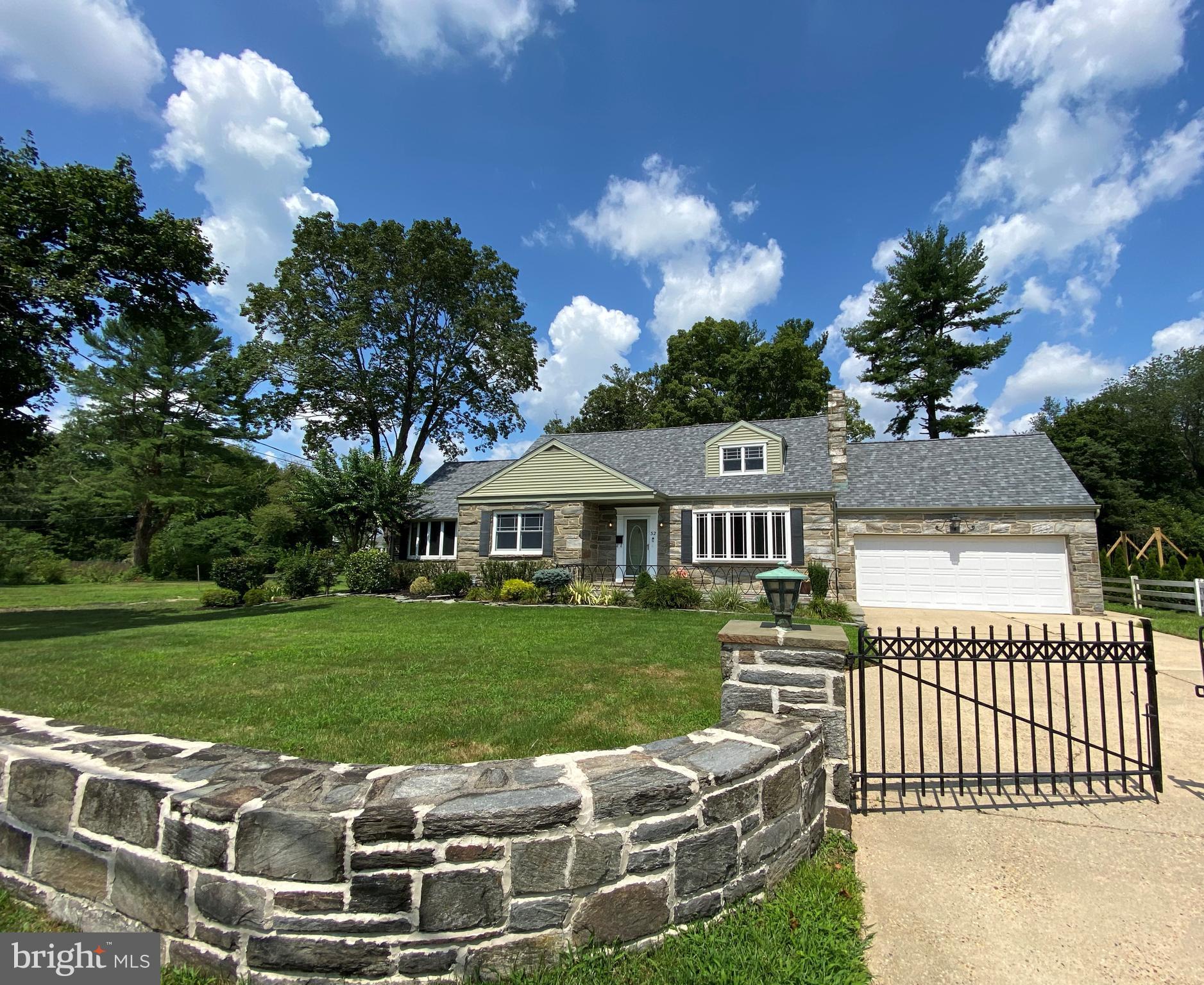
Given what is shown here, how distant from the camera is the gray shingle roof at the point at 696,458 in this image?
653 inches

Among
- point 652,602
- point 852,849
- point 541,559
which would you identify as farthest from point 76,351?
point 852,849

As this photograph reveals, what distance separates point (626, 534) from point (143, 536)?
2606 cm

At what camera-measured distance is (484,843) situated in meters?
2.11

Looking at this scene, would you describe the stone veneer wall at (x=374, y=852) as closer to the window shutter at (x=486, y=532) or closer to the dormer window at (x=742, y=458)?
the window shutter at (x=486, y=532)

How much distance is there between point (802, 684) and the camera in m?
3.44

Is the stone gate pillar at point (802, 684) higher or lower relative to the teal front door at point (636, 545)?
lower

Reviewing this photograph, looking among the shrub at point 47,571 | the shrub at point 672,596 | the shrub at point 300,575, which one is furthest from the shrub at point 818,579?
the shrub at point 47,571

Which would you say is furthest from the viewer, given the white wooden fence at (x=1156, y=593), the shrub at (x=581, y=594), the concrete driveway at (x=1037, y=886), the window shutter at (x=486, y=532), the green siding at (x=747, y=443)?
the window shutter at (x=486, y=532)

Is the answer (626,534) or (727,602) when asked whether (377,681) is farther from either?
(626,534)

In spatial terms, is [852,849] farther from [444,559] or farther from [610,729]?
[444,559]

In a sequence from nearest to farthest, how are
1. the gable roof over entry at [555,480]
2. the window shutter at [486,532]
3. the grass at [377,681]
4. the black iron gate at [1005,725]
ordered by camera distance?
the black iron gate at [1005,725]
the grass at [377,681]
the gable roof over entry at [555,480]
the window shutter at [486,532]

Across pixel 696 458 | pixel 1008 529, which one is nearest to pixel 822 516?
pixel 696 458

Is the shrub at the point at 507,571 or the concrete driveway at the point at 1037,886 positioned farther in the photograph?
the shrub at the point at 507,571

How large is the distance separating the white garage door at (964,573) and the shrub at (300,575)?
16.6 m
